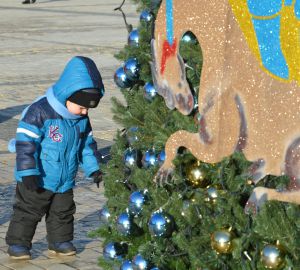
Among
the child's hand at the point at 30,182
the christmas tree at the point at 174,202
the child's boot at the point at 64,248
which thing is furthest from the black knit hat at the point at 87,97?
the child's boot at the point at 64,248

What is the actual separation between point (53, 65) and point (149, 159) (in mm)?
11782

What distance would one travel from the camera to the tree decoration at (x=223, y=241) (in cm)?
420

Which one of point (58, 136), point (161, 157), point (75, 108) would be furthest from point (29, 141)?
point (161, 157)

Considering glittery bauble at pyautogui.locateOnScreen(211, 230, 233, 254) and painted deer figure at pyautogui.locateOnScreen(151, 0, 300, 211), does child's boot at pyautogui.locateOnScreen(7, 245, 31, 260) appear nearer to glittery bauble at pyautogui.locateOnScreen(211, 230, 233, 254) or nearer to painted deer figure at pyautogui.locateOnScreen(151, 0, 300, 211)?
painted deer figure at pyautogui.locateOnScreen(151, 0, 300, 211)

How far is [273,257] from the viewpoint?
3.96m

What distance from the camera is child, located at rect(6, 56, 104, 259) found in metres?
6.23

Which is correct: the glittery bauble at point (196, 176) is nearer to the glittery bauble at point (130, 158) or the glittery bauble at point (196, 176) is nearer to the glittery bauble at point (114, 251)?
the glittery bauble at point (130, 158)

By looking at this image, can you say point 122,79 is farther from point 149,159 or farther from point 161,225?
point 161,225

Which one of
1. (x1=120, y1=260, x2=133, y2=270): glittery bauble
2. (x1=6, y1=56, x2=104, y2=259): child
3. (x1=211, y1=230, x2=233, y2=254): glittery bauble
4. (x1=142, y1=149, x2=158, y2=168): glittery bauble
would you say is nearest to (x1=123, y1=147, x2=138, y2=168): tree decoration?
(x1=142, y1=149, x2=158, y2=168): glittery bauble

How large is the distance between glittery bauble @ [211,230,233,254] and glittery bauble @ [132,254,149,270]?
1.95ft

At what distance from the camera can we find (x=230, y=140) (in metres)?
4.29

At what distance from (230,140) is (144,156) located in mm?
758

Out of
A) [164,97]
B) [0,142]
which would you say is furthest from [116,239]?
[0,142]

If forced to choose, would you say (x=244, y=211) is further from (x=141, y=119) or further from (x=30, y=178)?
(x=30, y=178)
